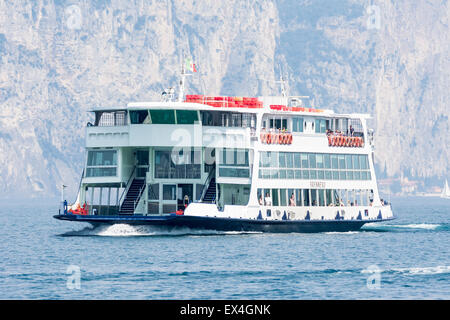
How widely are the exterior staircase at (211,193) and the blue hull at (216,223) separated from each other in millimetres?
1730

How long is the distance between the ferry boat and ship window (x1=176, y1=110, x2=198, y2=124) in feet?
0.19

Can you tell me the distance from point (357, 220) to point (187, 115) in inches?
500

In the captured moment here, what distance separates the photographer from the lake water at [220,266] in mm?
35000

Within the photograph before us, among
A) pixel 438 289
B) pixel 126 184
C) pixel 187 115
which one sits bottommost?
pixel 438 289

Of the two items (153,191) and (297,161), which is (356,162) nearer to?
(297,161)

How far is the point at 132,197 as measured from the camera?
54.9 meters

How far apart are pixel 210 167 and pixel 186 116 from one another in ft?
11.5

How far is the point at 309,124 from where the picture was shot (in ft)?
193

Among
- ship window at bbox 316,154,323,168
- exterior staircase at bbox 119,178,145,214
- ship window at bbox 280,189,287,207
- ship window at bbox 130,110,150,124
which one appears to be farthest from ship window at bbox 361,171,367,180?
ship window at bbox 130,110,150,124

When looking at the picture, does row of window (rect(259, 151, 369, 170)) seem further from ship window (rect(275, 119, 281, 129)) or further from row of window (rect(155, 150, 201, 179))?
row of window (rect(155, 150, 201, 179))

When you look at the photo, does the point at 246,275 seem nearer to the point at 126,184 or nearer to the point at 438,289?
the point at 438,289

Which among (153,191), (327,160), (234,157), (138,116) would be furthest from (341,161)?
(138,116)

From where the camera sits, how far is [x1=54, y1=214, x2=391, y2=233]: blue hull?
51969mm

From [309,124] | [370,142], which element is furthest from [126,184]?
[370,142]
